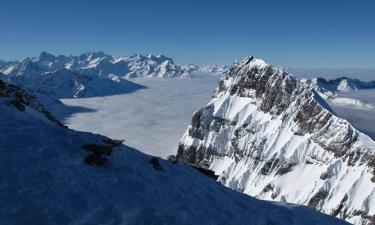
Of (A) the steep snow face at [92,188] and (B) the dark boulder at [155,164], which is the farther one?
(B) the dark boulder at [155,164]

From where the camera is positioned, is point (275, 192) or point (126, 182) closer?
point (126, 182)

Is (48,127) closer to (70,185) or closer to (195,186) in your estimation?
(70,185)

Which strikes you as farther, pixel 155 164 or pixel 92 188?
pixel 155 164

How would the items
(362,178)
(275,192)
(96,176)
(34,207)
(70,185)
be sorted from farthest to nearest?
1. (275,192)
2. (362,178)
3. (96,176)
4. (70,185)
5. (34,207)

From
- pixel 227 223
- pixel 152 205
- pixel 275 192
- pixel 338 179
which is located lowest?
pixel 275 192

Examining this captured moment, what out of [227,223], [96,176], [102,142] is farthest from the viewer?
[102,142]

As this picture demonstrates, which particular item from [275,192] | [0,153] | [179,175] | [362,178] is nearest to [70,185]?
[0,153]

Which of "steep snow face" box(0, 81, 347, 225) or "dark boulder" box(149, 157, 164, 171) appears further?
"dark boulder" box(149, 157, 164, 171)

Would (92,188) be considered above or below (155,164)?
above
